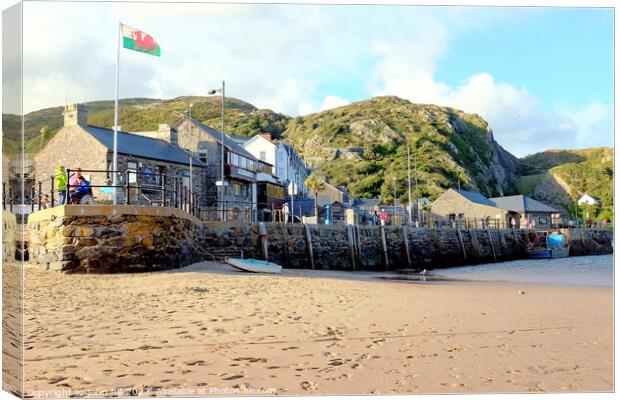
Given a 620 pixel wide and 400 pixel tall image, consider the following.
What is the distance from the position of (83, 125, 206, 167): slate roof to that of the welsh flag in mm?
19388

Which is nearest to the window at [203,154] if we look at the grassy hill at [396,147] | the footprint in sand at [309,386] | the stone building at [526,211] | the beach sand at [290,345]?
the beach sand at [290,345]

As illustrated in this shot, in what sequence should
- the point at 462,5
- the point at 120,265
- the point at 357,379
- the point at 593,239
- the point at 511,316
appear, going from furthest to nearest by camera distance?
1. the point at 593,239
2. the point at 120,265
3. the point at 511,316
4. the point at 462,5
5. the point at 357,379

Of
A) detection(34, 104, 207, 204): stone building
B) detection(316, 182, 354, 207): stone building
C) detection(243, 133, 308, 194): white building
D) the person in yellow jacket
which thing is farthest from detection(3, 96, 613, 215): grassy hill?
the person in yellow jacket

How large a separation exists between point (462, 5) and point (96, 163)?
84.7 ft

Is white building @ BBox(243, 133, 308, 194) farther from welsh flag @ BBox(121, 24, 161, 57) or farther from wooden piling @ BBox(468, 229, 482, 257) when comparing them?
welsh flag @ BBox(121, 24, 161, 57)

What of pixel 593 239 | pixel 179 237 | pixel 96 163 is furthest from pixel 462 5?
pixel 593 239

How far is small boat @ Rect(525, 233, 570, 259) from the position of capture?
4203 cm

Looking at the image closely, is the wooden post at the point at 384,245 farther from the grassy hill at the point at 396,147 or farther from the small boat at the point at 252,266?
the grassy hill at the point at 396,147

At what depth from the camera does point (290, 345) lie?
5.13m

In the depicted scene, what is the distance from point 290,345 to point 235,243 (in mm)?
16377

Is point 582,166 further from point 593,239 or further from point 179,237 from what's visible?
point 593,239

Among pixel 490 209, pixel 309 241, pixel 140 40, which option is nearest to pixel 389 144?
pixel 490 209

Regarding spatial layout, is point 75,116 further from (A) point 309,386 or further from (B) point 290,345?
(A) point 309,386

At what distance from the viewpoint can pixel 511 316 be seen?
8062 mm
